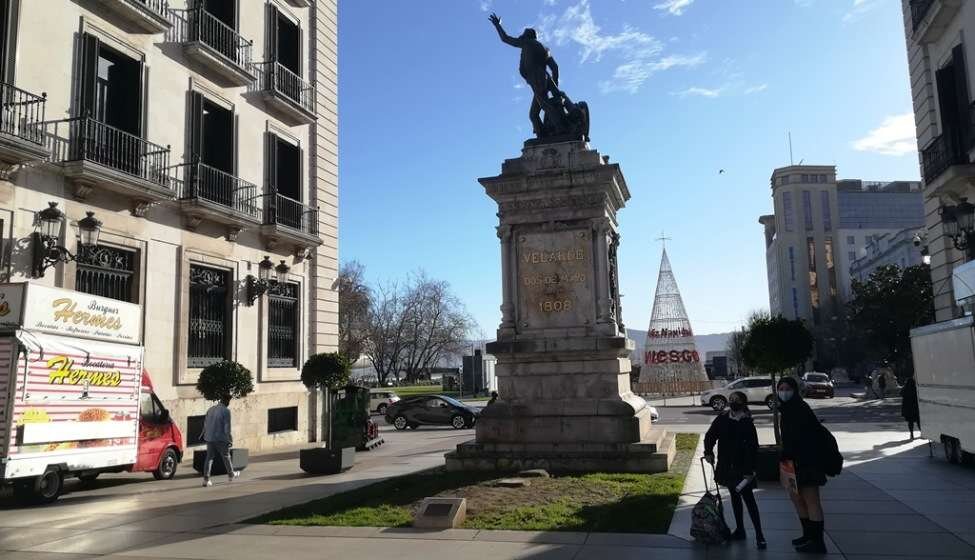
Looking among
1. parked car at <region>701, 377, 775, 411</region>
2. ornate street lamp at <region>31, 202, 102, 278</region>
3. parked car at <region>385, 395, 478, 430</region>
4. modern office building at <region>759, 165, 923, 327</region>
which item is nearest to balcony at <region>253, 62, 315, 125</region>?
ornate street lamp at <region>31, 202, 102, 278</region>

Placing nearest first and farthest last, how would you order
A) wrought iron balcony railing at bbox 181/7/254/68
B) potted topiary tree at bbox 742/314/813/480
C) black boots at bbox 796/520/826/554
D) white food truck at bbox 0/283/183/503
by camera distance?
black boots at bbox 796/520/826/554, white food truck at bbox 0/283/183/503, potted topiary tree at bbox 742/314/813/480, wrought iron balcony railing at bbox 181/7/254/68

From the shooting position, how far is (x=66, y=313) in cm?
1120

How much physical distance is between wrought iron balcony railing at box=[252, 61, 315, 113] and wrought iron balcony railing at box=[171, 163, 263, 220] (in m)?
3.25

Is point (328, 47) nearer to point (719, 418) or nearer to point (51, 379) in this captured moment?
point (51, 379)

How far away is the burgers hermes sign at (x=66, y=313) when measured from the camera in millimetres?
10320

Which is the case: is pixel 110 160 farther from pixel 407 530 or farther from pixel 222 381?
pixel 407 530

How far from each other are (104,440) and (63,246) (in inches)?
172

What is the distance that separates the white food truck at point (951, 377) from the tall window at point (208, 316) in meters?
16.1

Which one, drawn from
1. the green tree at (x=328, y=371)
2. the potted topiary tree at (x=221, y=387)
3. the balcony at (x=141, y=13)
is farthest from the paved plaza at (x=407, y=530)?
the balcony at (x=141, y=13)

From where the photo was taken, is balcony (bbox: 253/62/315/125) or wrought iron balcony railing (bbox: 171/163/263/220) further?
balcony (bbox: 253/62/315/125)

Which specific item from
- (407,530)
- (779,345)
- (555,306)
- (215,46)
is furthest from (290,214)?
(407,530)

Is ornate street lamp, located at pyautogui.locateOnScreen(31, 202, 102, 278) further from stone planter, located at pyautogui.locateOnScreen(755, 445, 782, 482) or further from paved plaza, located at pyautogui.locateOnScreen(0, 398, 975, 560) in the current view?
stone planter, located at pyautogui.locateOnScreen(755, 445, 782, 482)

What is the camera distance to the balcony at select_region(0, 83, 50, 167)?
486 inches

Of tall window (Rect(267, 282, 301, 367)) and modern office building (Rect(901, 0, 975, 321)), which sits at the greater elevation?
modern office building (Rect(901, 0, 975, 321))
